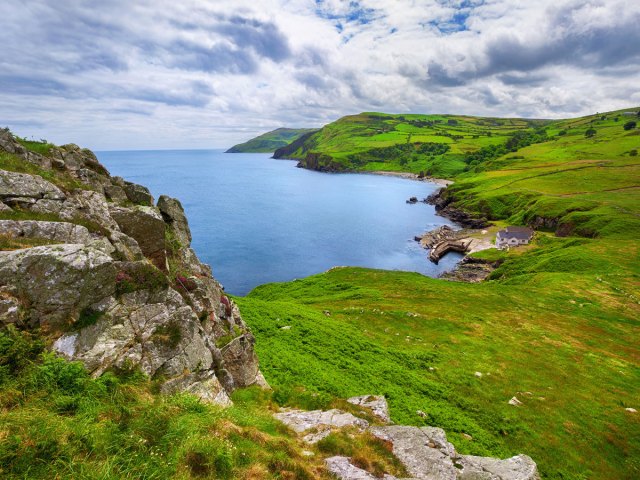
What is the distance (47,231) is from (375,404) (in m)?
20.0

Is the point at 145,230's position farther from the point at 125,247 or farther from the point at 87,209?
the point at 125,247

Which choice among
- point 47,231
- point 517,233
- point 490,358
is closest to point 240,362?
point 47,231

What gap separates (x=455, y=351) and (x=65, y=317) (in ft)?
114

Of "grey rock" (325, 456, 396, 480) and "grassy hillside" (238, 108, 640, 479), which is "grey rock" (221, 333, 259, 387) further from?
"grey rock" (325, 456, 396, 480)

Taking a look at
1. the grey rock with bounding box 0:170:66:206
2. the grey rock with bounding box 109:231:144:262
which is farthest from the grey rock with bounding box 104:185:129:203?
the grey rock with bounding box 109:231:144:262

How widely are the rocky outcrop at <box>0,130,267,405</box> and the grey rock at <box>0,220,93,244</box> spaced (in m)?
0.04

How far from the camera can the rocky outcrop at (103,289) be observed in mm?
12242

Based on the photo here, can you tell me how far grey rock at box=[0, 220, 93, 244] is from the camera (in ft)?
45.9

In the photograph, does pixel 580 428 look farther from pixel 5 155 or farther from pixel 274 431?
pixel 5 155

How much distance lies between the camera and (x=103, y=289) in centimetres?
1374

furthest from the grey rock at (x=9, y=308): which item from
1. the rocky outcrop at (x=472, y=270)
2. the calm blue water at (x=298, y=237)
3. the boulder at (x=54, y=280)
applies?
the rocky outcrop at (x=472, y=270)

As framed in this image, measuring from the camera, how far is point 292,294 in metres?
61.7

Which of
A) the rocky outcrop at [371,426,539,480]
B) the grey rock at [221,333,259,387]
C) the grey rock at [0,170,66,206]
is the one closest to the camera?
the rocky outcrop at [371,426,539,480]

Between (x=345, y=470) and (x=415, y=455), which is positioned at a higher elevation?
(x=345, y=470)
